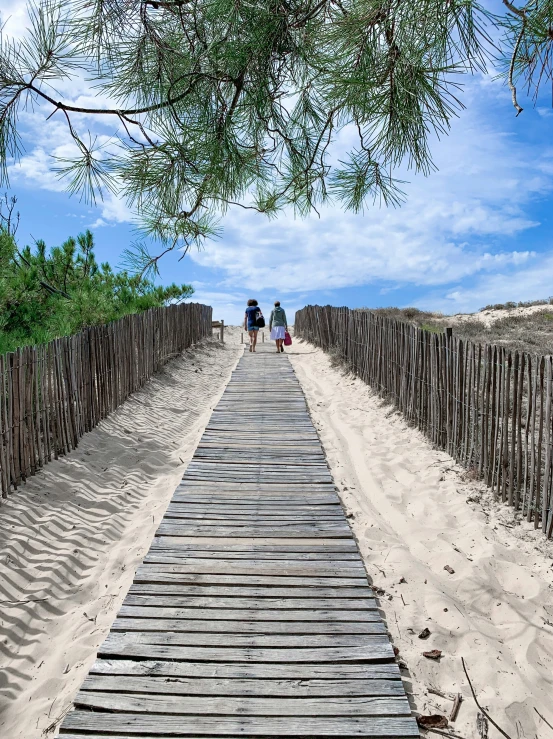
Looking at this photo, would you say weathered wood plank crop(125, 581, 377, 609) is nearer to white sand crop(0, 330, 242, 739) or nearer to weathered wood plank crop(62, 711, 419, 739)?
white sand crop(0, 330, 242, 739)

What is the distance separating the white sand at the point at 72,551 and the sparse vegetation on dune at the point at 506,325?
426cm

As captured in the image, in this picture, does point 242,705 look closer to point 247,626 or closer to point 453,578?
point 247,626

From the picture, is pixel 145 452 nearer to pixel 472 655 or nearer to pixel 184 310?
pixel 472 655

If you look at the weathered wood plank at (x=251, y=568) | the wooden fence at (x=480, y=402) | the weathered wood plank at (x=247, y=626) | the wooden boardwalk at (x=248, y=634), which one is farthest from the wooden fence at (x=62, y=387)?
the wooden fence at (x=480, y=402)

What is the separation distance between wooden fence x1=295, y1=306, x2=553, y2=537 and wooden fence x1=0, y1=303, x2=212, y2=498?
3440 mm

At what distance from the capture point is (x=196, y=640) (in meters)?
2.50

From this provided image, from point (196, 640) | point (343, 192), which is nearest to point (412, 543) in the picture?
point (196, 640)

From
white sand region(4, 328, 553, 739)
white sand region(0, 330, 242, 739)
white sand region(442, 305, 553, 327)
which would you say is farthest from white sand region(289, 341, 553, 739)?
white sand region(442, 305, 553, 327)

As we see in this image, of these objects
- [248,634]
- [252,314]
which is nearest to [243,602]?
[248,634]

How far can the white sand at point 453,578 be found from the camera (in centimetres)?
243

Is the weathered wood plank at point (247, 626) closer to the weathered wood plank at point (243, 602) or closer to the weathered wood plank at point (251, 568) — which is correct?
the weathered wood plank at point (243, 602)

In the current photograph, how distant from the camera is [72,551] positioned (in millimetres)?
3713

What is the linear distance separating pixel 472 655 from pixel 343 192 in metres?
3.35

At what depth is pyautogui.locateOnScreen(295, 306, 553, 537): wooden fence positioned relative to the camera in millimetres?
3791
